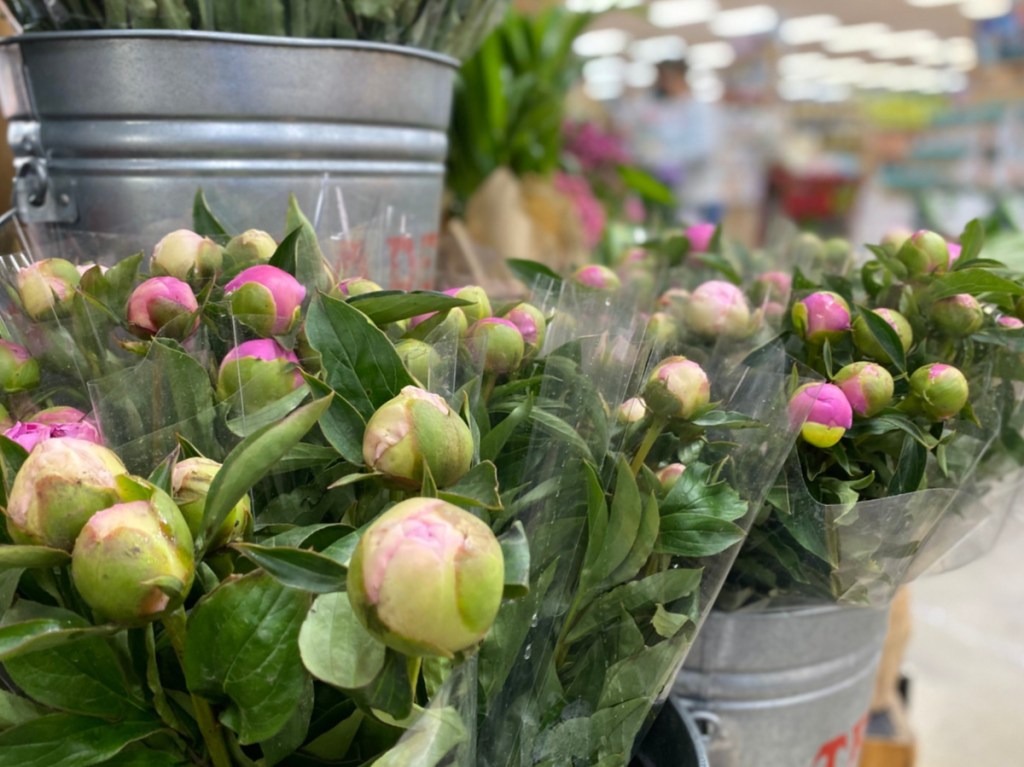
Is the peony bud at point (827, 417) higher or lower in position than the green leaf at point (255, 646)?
higher

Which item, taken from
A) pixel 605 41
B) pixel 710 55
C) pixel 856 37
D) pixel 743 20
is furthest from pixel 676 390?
pixel 710 55

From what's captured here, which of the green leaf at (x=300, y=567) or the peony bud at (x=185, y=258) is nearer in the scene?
the green leaf at (x=300, y=567)

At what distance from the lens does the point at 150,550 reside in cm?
25

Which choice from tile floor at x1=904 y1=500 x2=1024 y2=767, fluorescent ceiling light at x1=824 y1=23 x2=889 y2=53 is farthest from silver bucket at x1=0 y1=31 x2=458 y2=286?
fluorescent ceiling light at x1=824 y1=23 x2=889 y2=53

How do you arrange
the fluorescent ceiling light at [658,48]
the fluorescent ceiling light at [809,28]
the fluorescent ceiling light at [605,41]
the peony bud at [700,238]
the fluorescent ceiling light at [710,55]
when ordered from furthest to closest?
the fluorescent ceiling light at [710,55], the fluorescent ceiling light at [658,48], the fluorescent ceiling light at [605,41], the fluorescent ceiling light at [809,28], the peony bud at [700,238]

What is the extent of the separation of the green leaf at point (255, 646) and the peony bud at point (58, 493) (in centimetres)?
5

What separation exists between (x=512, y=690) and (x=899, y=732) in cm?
81

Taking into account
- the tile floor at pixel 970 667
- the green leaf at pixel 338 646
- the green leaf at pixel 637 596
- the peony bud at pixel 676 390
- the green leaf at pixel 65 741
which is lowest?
the tile floor at pixel 970 667

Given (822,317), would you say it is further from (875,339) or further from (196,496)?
(196,496)

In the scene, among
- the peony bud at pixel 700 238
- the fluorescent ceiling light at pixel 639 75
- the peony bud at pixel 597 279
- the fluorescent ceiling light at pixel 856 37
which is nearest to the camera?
the peony bud at pixel 597 279

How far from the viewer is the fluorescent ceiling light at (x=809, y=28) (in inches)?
292

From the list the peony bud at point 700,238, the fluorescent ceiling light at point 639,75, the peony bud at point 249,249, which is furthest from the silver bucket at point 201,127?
the fluorescent ceiling light at point 639,75

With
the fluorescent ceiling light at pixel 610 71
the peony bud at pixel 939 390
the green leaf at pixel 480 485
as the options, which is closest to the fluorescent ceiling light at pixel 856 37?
Result: the fluorescent ceiling light at pixel 610 71

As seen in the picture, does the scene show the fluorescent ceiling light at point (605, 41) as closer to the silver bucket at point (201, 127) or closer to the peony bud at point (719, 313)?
the silver bucket at point (201, 127)
